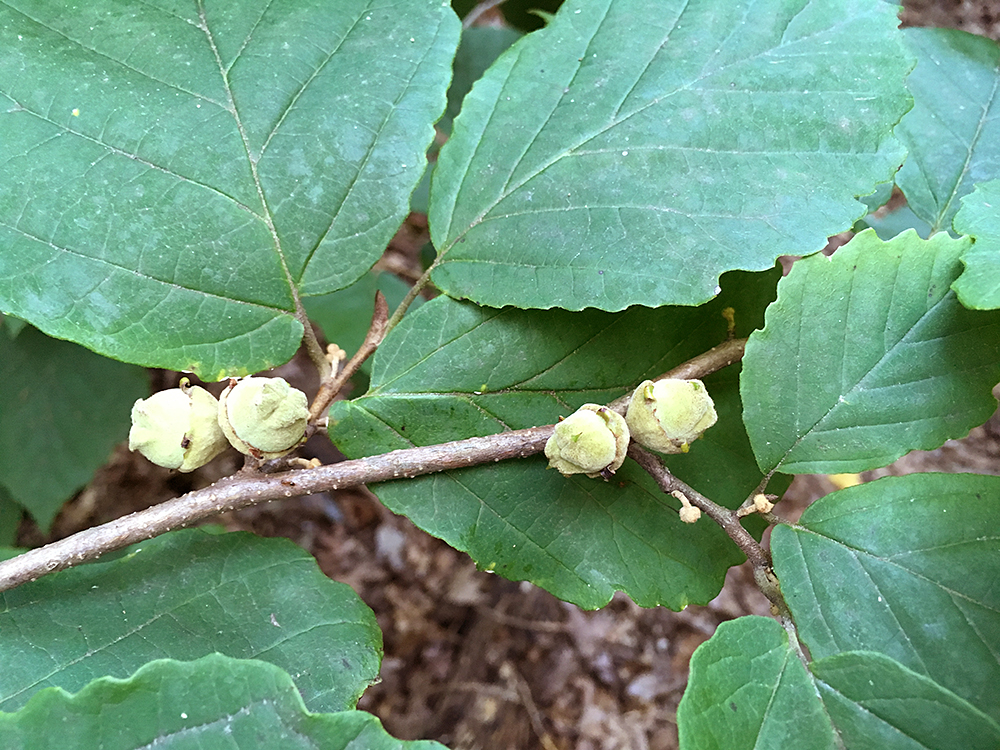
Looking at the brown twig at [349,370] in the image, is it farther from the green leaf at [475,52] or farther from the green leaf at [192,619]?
the green leaf at [475,52]

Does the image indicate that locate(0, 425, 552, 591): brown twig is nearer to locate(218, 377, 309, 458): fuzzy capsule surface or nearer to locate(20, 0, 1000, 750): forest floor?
locate(218, 377, 309, 458): fuzzy capsule surface

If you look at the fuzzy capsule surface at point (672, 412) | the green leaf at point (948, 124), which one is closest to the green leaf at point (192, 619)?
the fuzzy capsule surface at point (672, 412)

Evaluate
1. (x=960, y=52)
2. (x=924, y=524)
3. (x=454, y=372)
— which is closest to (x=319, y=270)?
(x=454, y=372)

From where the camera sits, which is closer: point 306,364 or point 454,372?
point 454,372

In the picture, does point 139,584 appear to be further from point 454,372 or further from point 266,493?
point 454,372

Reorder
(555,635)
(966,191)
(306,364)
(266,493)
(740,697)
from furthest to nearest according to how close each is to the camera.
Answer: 1. (306,364)
2. (555,635)
3. (966,191)
4. (266,493)
5. (740,697)

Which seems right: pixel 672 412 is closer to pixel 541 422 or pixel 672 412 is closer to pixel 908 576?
pixel 541 422
